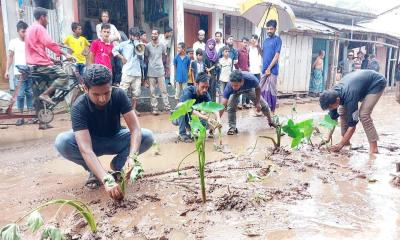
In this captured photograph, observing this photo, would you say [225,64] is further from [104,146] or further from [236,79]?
[104,146]

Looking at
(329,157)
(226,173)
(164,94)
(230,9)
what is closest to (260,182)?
(226,173)

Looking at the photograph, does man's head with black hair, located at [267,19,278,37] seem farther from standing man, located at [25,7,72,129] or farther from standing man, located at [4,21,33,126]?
standing man, located at [4,21,33,126]

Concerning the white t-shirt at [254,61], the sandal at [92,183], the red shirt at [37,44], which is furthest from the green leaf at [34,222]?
the white t-shirt at [254,61]

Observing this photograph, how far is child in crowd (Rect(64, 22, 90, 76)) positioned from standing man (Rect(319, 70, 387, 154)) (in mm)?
4838

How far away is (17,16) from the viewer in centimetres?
685

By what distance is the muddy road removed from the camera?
227 cm

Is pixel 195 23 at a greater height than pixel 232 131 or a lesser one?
greater

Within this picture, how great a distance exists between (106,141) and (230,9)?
8259 millimetres

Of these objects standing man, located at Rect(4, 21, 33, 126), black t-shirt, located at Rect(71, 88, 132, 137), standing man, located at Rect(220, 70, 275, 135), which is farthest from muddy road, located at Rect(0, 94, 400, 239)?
standing man, located at Rect(4, 21, 33, 126)

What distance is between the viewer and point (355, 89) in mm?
4215

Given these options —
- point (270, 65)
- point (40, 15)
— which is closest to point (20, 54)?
point (40, 15)

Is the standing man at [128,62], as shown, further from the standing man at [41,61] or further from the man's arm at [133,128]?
the man's arm at [133,128]

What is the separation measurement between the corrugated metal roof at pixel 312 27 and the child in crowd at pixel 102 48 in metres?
7.23

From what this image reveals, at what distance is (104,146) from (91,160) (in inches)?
19.7
